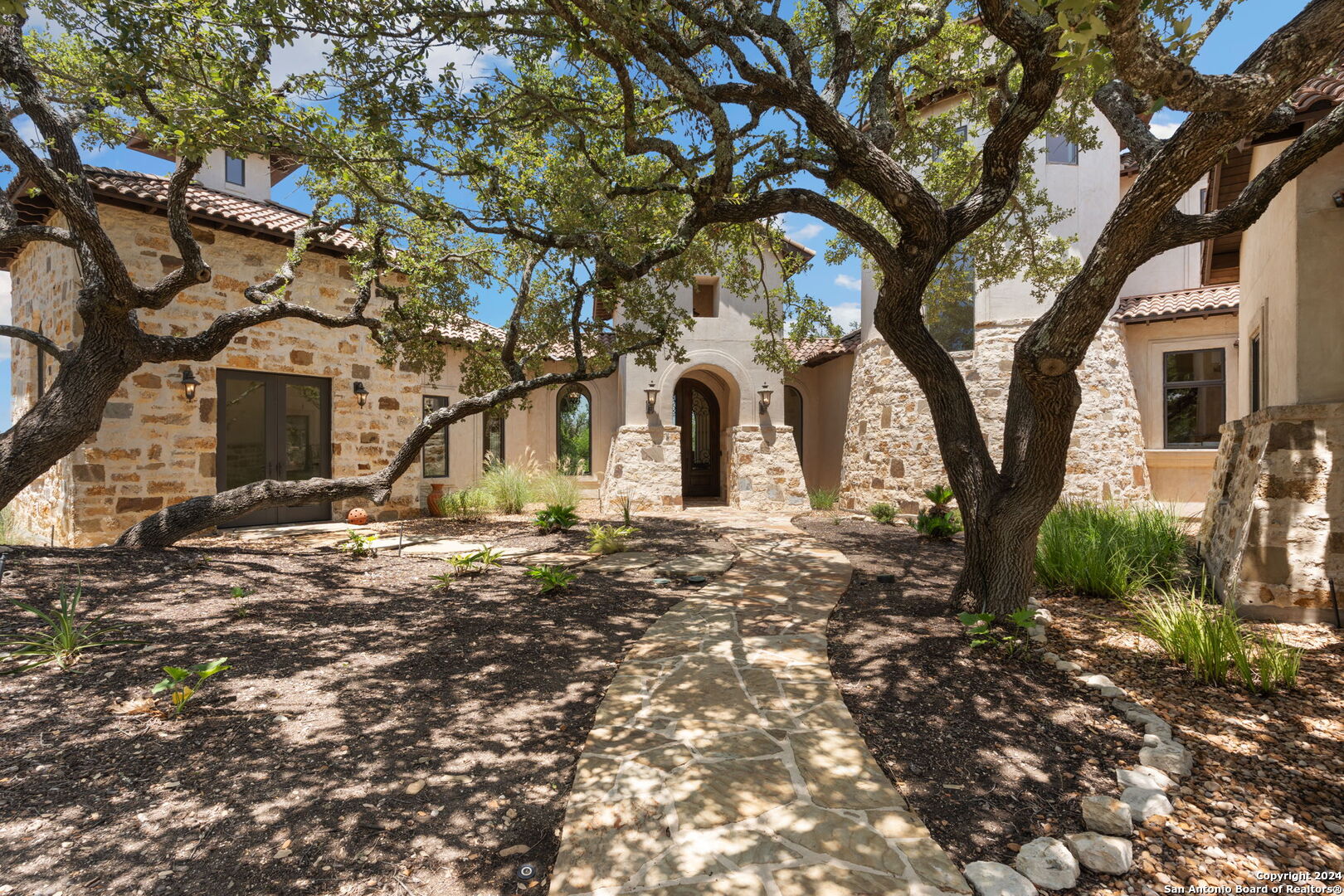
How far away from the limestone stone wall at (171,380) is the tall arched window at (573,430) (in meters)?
4.38

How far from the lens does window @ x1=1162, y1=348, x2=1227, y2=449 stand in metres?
9.64

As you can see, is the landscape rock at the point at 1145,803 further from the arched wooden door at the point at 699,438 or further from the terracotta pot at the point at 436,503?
the arched wooden door at the point at 699,438

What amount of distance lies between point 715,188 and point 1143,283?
11.0 m

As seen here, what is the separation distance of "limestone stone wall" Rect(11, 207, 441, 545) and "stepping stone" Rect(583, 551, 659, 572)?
494 centimetres

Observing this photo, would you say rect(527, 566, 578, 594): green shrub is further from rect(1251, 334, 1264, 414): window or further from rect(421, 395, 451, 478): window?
rect(421, 395, 451, 478): window

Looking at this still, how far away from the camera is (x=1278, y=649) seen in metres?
3.05

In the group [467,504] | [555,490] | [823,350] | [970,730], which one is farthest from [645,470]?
[970,730]

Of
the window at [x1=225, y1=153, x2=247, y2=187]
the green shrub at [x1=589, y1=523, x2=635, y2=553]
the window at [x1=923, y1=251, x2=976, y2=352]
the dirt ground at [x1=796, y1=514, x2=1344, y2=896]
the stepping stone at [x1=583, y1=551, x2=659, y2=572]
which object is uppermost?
the window at [x1=225, y1=153, x2=247, y2=187]

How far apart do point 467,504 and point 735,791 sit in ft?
27.8

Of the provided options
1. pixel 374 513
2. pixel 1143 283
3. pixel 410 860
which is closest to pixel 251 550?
pixel 374 513

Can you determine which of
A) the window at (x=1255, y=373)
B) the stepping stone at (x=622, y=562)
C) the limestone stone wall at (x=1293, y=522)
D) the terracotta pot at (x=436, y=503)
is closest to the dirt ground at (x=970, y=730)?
the limestone stone wall at (x=1293, y=522)

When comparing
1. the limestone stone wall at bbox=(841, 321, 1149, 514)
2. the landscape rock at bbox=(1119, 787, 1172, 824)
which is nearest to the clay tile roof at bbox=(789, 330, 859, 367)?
the limestone stone wall at bbox=(841, 321, 1149, 514)

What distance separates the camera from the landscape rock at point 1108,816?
1.98 metres

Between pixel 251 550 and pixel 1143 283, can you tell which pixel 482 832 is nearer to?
pixel 251 550
